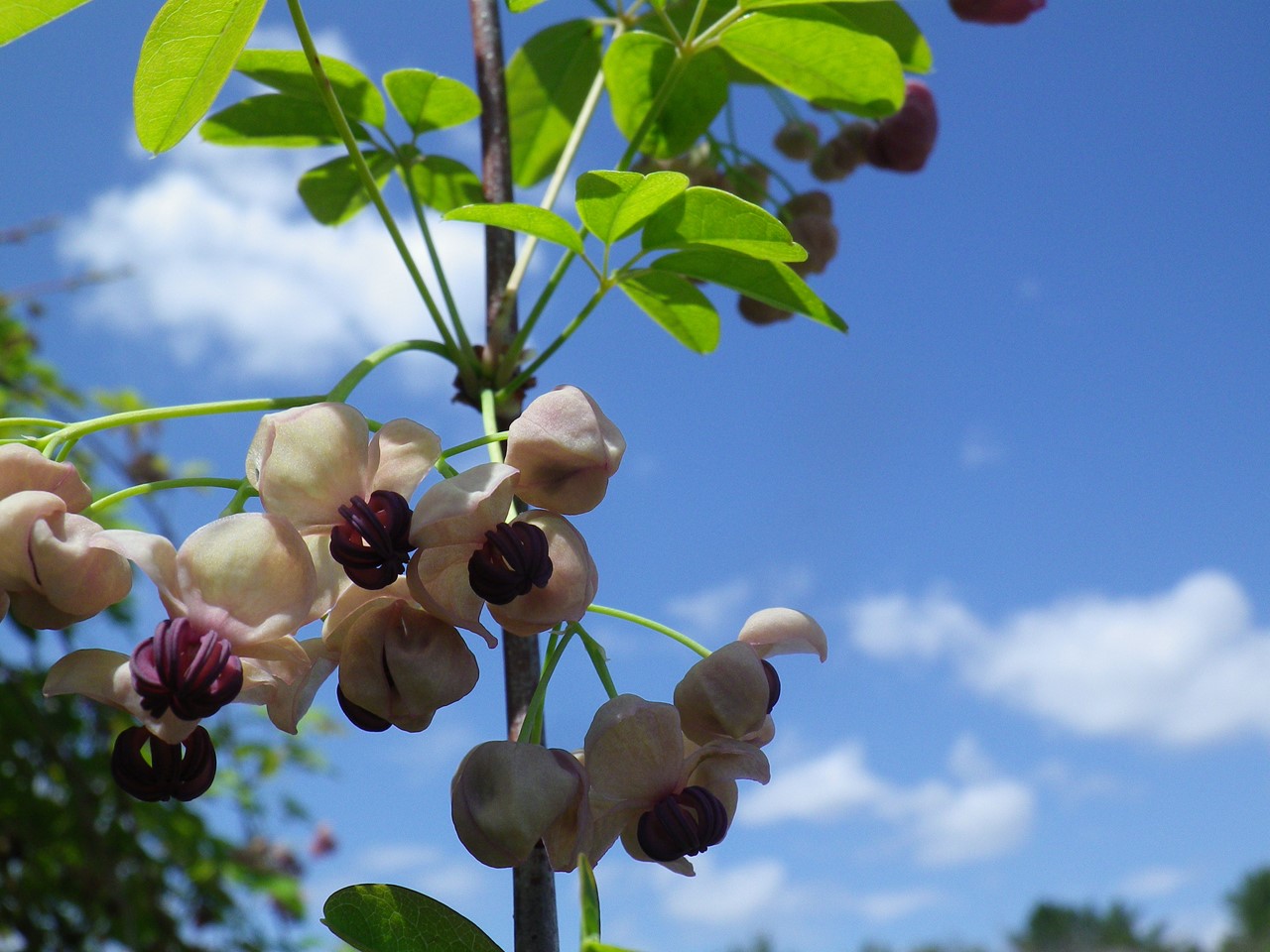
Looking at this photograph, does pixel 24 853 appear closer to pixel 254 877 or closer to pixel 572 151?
pixel 254 877

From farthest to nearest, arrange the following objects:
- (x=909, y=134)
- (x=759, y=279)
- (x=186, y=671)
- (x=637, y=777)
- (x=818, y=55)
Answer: (x=909, y=134)
(x=818, y=55)
(x=759, y=279)
(x=637, y=777)
(x=186, y=671)

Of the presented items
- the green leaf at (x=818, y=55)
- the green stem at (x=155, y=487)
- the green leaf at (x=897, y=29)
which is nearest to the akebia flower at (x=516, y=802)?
the green stem at (x=155, y=487)

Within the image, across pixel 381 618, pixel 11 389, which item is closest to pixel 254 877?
pixel 11 389

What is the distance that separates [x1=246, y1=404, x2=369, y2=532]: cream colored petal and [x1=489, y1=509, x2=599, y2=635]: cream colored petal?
124mm

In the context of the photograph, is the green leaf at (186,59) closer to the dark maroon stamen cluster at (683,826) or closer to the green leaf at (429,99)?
the green leaf at (429,99)

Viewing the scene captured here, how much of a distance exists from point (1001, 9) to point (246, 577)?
1.48m

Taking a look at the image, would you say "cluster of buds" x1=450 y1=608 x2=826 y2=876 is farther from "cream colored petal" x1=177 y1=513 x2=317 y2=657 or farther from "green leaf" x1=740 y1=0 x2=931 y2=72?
"green leaf" x1=740 y1=0 x2=931 y2=72

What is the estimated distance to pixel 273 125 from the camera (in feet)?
4.91

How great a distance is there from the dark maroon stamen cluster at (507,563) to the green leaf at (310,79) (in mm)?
757

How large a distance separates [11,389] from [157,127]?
2773mm

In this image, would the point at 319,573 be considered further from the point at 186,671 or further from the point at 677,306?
the point at 677,306

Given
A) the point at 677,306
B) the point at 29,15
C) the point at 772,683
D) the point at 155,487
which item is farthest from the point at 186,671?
the point at 677,306

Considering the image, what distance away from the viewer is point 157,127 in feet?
3.25

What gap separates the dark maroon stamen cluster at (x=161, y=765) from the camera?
885 mm
